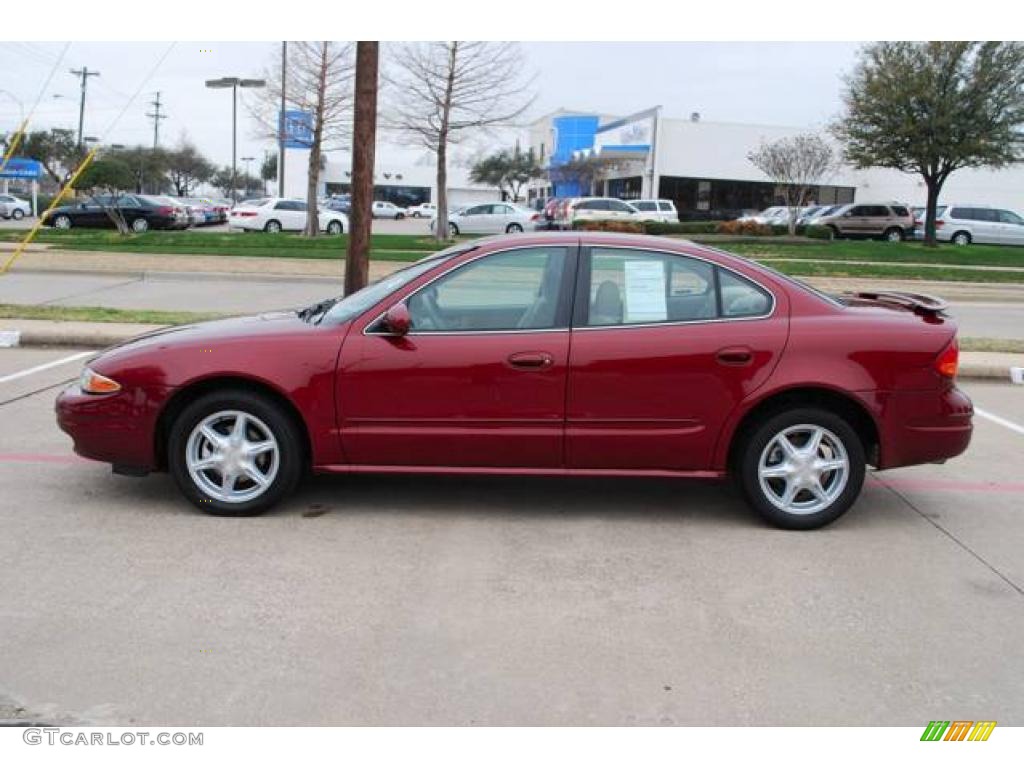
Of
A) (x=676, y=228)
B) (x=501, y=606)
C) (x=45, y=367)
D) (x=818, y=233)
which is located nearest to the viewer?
(x=501, y=606)

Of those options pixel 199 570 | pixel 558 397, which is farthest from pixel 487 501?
pixel 199 570

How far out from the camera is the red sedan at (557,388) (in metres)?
5.21

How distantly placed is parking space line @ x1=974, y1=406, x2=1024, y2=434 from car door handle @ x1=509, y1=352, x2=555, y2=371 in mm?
4832

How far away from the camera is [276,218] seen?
3688 cm

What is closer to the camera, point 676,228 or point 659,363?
point 659,363

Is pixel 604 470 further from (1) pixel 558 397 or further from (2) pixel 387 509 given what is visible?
(2) pixel 387 509

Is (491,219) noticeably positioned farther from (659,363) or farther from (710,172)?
(659,363)

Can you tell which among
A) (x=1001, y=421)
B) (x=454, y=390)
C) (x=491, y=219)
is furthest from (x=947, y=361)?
(x=491, y=219)

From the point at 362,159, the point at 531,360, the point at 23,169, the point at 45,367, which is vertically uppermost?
the point at 23,169

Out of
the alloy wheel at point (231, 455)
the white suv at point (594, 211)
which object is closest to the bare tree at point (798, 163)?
the white suv at point (594, 211)

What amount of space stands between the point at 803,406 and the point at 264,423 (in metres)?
2.91

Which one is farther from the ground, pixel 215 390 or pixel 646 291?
pixel 646 291
